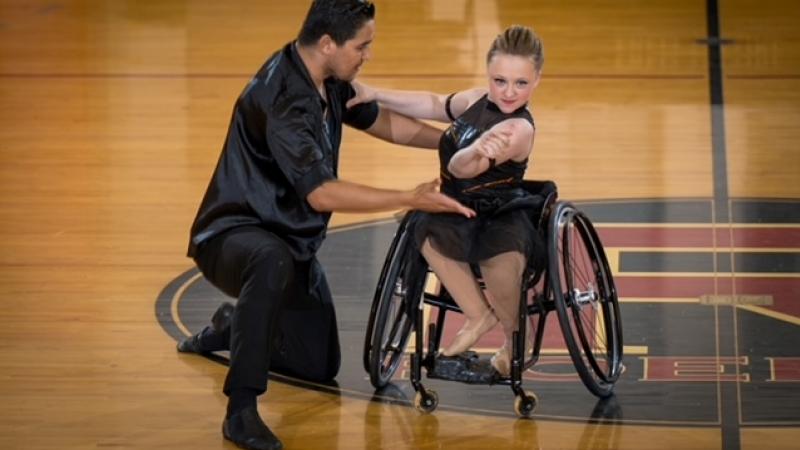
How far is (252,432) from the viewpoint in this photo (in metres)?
4.86

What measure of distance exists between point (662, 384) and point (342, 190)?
1219 millimetres

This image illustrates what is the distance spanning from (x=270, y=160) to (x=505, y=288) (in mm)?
771

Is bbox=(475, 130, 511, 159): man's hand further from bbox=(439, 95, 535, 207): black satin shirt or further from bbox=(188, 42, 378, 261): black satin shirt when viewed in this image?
bbox=(188, 42, 378, 261): black satin shirt

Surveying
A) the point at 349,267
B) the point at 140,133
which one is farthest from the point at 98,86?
the point at 349,267

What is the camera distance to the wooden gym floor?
16.9ft

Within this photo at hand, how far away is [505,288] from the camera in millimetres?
5039

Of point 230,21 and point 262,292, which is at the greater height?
point 230,21

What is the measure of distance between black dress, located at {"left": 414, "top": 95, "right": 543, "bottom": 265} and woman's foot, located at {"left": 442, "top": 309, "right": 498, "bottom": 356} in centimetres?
18

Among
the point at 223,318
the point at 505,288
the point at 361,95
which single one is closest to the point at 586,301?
the point at 505,288

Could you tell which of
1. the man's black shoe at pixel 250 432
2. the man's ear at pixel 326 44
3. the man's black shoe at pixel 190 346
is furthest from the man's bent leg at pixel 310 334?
the man's ear at pixel 326 44

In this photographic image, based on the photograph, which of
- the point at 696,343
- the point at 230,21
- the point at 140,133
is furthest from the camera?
the point at 230,21

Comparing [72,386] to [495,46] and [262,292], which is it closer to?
[262,292]

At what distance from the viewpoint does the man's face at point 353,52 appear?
5.11 m

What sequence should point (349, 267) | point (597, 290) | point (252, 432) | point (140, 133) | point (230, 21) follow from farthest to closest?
point (230, 21)
point (140, 133)
point (349, 267)
point (597, 290)
point (252, 432)
